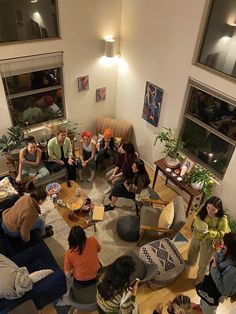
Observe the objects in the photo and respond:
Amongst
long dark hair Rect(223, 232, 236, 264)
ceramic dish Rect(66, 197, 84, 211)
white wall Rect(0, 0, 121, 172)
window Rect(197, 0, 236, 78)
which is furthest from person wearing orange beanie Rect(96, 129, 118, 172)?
long dark hair Rect(223, 232, 236, 264)

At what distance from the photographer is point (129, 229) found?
4.80 meters

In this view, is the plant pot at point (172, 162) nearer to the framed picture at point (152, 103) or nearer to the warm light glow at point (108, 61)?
the framed picture at point (152, 103)

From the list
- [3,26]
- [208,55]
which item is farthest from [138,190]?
[3,26]

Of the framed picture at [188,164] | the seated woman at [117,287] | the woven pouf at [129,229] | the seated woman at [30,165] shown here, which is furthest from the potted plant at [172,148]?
the seated woman at [117,287]

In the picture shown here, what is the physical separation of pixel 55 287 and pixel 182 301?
1.59 m

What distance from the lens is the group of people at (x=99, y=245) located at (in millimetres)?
3012

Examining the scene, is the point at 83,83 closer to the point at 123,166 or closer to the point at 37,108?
the point at 37,108

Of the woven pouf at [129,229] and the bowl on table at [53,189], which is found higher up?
the bowl on table at [53,189]

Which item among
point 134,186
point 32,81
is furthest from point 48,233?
point 32,81

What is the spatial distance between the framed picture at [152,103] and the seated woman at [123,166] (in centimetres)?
112

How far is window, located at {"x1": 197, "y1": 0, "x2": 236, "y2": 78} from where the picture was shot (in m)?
4.12

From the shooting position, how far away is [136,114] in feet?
20.9

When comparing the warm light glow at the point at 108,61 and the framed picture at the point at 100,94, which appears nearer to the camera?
the warm light glow at the point at 108,61

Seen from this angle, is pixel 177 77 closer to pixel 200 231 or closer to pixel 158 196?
pixel 158 196
